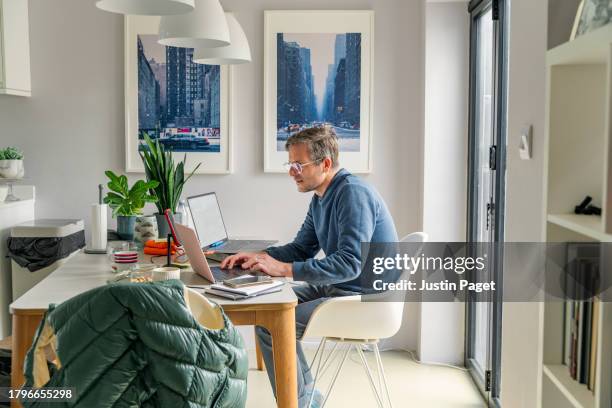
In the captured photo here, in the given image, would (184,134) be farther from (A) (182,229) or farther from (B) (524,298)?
(B) (524,298)

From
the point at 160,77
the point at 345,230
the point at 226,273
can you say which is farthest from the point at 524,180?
the point at 160,77

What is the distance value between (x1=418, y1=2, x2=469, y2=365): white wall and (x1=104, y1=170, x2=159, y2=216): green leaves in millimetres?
1648

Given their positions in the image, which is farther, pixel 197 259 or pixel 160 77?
pixel 160 77

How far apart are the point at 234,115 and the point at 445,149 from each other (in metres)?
1.33

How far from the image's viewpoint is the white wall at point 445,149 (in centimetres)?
403

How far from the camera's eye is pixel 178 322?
1.59 metres

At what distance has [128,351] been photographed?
155 centimetres

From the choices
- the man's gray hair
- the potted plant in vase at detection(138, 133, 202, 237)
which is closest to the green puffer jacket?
the man's gray hair

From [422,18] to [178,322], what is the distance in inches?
123

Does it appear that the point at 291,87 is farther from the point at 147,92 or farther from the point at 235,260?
the point at 235,260

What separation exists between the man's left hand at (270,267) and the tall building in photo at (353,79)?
5.34ft

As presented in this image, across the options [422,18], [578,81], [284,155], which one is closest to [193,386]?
[578,81]

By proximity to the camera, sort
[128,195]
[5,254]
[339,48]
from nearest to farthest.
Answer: [128,195]
[5,254]
[339,48]

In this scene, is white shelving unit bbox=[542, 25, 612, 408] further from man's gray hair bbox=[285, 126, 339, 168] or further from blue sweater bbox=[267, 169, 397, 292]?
man's gray hair bbox=[285, 126, 339, 168]
